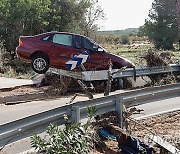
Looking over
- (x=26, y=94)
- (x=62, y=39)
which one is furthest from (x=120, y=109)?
(x=62, y=39)

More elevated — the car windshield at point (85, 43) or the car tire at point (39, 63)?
the car windshield at point (85, 43)

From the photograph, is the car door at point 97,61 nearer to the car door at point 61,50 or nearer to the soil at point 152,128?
the car door at point 61,50

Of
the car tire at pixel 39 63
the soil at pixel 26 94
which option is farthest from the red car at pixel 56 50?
the soil at pixel 26 94

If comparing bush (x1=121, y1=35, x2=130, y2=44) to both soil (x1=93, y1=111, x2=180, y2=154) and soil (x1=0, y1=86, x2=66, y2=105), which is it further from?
soil (x1=93, y1=111, x2=180, y2=154)

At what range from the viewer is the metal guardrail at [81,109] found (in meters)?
5.25

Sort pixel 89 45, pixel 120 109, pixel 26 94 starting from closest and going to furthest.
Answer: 1. pixel 120 109
2. pixel 26 94
3. pixel 89 45

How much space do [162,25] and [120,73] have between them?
59.1 m

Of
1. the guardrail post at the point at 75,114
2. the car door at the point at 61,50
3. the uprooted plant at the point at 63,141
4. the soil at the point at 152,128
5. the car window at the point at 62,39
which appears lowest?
the soil at the point at 152,128

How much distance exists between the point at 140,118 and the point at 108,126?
8.24 feet

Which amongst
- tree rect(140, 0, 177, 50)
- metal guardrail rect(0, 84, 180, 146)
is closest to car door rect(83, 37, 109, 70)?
metal guardrail rect(0, 84, 180, 146)

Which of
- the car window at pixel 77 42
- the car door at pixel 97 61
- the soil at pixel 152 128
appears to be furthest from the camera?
the car window at pixel 77 42

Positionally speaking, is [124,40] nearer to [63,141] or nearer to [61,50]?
[61,50]

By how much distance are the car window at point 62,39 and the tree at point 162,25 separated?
54.0m

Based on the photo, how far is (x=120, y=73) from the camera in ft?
45.8
